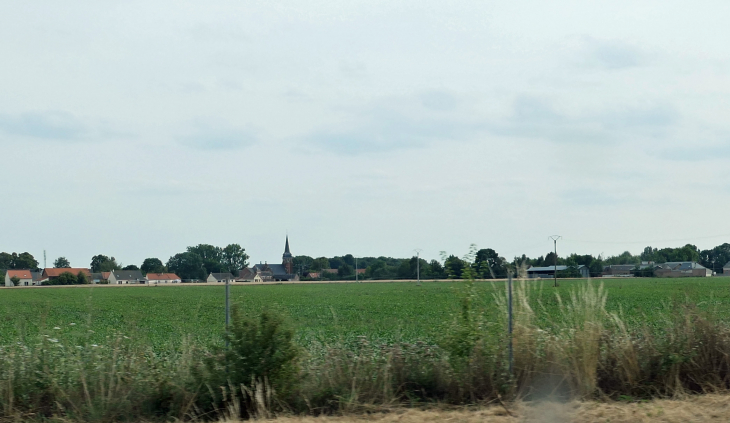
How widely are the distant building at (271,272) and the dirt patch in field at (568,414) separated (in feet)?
442

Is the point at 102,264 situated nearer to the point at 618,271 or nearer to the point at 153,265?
the point at 153,265

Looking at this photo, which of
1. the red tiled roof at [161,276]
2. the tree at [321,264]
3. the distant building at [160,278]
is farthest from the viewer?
the tree at [321,264]

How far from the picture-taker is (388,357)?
7.91 m

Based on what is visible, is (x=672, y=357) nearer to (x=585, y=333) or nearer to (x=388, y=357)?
(x=585, y=333)

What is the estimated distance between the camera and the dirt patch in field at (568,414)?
22.5ft

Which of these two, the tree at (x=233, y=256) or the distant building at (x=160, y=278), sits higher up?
the tree at (x=233, y=256)

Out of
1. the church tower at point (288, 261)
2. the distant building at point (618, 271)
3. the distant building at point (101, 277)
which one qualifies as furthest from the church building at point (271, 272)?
the distant building at point (618, 271)

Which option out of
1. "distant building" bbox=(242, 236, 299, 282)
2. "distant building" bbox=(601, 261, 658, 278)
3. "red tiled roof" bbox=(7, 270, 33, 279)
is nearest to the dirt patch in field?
"distant building" bbox=(601, 261, 658, 278)

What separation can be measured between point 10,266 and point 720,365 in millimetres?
168939

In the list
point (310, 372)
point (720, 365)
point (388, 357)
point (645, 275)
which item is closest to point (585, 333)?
point (720, 365)

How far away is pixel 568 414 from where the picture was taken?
7.02 meters

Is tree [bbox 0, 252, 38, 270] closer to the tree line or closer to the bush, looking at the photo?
the tree line

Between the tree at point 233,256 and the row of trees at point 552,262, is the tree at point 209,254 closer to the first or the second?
the tree at point 233,256

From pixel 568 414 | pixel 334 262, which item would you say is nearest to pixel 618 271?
pixel 334 262
